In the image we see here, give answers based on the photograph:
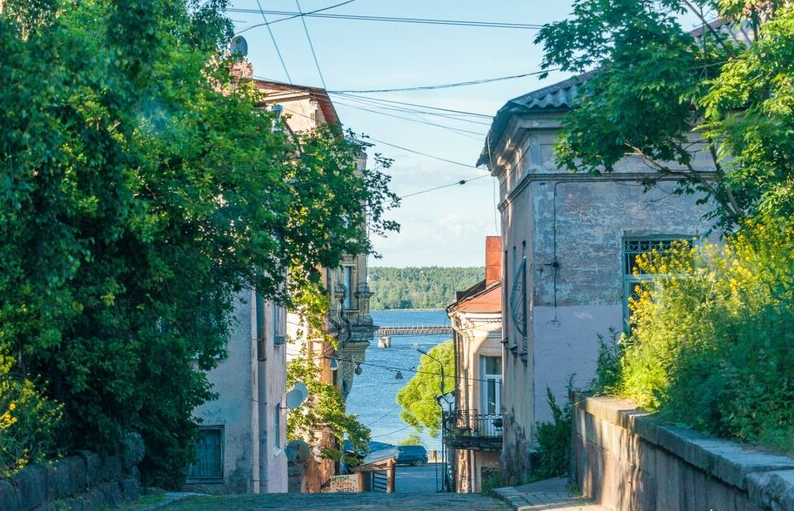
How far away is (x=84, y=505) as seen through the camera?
1233 cm

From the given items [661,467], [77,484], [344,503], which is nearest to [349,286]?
[344,503]

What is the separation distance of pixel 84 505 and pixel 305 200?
21.8 feet

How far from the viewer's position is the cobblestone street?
526 inches

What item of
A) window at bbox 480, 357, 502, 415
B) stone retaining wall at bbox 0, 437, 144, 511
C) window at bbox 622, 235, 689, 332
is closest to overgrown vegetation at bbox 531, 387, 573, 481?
window at bbox 622, 235, 689, 332

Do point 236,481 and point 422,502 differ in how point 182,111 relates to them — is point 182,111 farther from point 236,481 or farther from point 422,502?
point 236,481

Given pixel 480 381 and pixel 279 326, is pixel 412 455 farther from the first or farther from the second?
pixel 279 326

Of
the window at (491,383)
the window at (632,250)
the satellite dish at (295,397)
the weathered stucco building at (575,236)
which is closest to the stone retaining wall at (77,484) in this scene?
the weathered stucco building at (575,236)

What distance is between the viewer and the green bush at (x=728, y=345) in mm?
7492

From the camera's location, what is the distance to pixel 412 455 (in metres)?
72.3

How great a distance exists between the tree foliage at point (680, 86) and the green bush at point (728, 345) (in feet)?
2.78

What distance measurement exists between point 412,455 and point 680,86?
2457 inches

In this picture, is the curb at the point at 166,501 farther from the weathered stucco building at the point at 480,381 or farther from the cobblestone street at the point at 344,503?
the weathered stucco building at the point at 480,381

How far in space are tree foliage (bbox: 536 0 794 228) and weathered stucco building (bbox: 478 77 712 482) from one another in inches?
200

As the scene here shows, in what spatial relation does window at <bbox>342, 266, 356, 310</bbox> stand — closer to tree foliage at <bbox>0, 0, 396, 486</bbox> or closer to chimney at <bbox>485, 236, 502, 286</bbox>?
chimney at <bbox>485, 236, 502, 286</bbox>
